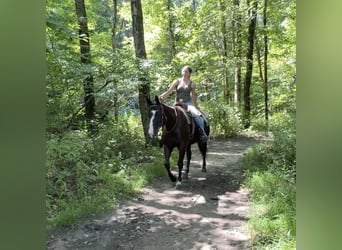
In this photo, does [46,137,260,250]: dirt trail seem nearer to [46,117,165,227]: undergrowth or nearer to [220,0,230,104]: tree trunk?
[46,117,165,227]: undergrowth

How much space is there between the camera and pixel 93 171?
7023mm

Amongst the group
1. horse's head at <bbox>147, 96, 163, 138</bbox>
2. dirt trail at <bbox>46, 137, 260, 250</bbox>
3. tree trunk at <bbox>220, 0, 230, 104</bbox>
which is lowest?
dirt trail at <bbox>46, 137, 260, 250</bbox>

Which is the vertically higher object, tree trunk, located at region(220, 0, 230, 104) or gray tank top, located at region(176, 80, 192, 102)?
tree trunk, located at region(220, 0, 230, 104)

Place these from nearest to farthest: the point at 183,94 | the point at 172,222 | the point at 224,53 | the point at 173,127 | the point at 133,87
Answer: the point at 172,222
the point at 173,127
the point at 183,94
the point at 133,87
the point at 224,53

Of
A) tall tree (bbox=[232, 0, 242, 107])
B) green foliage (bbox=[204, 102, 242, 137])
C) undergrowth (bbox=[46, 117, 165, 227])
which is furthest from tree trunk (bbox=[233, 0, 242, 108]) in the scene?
undergrowth (bbox=[46, 117, 165, 227])

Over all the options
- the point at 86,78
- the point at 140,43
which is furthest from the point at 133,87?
the point at 140,43

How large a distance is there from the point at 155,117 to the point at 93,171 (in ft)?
5.61

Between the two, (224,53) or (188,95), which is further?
(224,53)

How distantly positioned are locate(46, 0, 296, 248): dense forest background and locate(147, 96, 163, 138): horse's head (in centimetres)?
116

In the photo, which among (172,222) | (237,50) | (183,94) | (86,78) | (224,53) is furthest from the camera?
(224,53)

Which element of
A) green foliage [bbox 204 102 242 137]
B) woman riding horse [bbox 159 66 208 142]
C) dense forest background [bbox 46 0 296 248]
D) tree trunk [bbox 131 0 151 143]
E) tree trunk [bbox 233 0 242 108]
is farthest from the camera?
tree trunk [bbox 233 0 242 108]

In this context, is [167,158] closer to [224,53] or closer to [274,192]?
[274,192]

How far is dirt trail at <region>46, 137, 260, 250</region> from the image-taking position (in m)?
4.74
